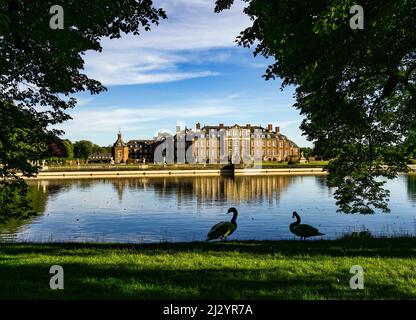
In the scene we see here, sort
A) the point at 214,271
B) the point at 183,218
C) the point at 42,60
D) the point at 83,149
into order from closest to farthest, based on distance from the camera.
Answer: the point at 214,271 → the point at 42,60 → the point at 183,218 → the point at 83,149

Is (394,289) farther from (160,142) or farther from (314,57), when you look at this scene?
(160,142)

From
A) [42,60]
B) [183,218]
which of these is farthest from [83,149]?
[42,60]

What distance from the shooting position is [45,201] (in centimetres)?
5119

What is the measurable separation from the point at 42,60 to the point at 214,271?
8.42m

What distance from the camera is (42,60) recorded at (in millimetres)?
13188

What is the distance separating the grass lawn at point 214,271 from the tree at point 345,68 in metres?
4.42

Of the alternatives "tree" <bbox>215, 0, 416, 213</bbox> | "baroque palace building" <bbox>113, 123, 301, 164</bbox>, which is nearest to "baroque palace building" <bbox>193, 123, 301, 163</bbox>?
"baroque palace building" <bbox>113, 123, 301, 164</bbox>

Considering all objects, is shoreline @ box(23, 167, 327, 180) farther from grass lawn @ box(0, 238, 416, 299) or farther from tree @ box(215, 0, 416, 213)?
grass lawn @ box(0, 238, 416, 299)

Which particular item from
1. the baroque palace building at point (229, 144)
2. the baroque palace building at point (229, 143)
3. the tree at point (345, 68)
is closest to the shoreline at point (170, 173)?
the baroque palace building at point (229, 144)

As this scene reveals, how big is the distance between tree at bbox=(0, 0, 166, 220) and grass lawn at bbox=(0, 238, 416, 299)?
3.40m

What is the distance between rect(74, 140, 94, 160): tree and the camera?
189 meters

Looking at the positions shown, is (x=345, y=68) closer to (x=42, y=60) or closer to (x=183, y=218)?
(x=42, y=60)

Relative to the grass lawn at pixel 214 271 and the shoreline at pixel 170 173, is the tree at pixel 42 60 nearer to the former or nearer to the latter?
the grass lawn at pixel 214 271

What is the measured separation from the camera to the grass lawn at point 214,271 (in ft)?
24.5
